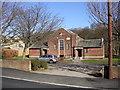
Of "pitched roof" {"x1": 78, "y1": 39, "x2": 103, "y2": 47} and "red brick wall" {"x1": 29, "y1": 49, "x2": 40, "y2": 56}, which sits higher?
"pitched roof" {"x1": 78, "y1": 39, "x2": 103, "y2": 47}

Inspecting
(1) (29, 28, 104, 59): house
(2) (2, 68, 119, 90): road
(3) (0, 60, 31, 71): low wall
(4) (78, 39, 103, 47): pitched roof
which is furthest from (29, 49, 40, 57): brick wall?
(2) (2, 68, 119, 90): road

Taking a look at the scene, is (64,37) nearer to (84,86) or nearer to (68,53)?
(68,53)

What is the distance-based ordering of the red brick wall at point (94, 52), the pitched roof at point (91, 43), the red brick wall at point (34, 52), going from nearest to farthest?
the red brick wall at point (94, 52), the pitched roof at point (91, 43), the red brick wall at point (34, 52)

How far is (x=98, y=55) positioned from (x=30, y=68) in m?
28.6

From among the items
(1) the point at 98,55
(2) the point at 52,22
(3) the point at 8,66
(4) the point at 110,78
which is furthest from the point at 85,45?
(4) the point at 110,78

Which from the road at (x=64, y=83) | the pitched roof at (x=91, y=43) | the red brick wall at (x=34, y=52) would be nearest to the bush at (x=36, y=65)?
the road at (x=64, y=83)

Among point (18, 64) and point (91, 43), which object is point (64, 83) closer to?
point (18, 64)

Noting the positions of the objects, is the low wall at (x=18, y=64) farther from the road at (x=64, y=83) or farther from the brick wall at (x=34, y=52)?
the brick wall at (x=34, y=52)

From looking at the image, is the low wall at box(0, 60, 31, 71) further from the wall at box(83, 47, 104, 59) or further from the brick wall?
the brick wall

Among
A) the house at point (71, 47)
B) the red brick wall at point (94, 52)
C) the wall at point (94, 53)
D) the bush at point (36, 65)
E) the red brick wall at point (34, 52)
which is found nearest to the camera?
the bush at point (36, 65)

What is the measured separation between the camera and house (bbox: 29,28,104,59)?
4406 cm

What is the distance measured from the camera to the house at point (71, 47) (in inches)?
1735

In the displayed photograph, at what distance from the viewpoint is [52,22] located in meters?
22.5

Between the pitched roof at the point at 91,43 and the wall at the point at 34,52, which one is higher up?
the pitched roof at the point at 91,43
